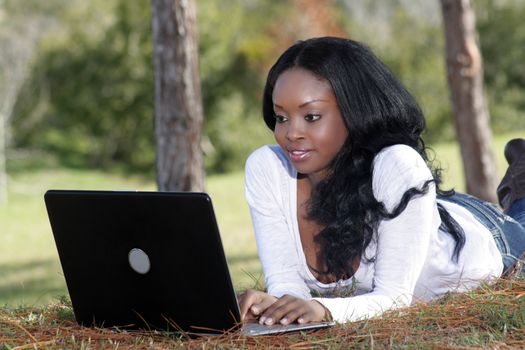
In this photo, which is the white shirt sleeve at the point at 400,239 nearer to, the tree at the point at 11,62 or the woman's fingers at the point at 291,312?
the woman's fingers at the point at 291,312

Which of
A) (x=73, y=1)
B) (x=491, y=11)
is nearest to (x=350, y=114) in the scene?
(x=491, y=11)

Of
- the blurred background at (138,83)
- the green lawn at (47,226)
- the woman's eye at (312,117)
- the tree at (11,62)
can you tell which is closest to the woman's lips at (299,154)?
the woman's eye at (312,117)

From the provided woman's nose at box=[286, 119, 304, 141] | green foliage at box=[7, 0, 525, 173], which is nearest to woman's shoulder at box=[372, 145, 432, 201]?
woman's nose at box=[286, 119, 304, 141]

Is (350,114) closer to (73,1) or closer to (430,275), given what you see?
(430,275)

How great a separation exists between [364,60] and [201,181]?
108 inches

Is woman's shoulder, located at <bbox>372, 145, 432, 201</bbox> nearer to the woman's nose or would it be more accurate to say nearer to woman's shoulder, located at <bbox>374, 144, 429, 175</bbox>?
woman's shoulder, located at <bbox>374, 144, 429, 175</bbox>

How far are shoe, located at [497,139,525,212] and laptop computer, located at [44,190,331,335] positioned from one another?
1784 mm

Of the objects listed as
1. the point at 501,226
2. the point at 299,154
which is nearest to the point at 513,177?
the point at 501,226

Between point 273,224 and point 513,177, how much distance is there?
1394mm

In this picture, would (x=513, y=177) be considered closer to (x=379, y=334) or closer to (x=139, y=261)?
(x=379, y=334)

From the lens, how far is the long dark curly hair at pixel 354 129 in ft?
9.98

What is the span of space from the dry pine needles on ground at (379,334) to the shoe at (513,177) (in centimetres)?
112

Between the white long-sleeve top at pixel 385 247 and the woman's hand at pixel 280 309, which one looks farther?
the white long-sleeve top at pixel 385 247

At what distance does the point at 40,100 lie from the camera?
76.3ft
